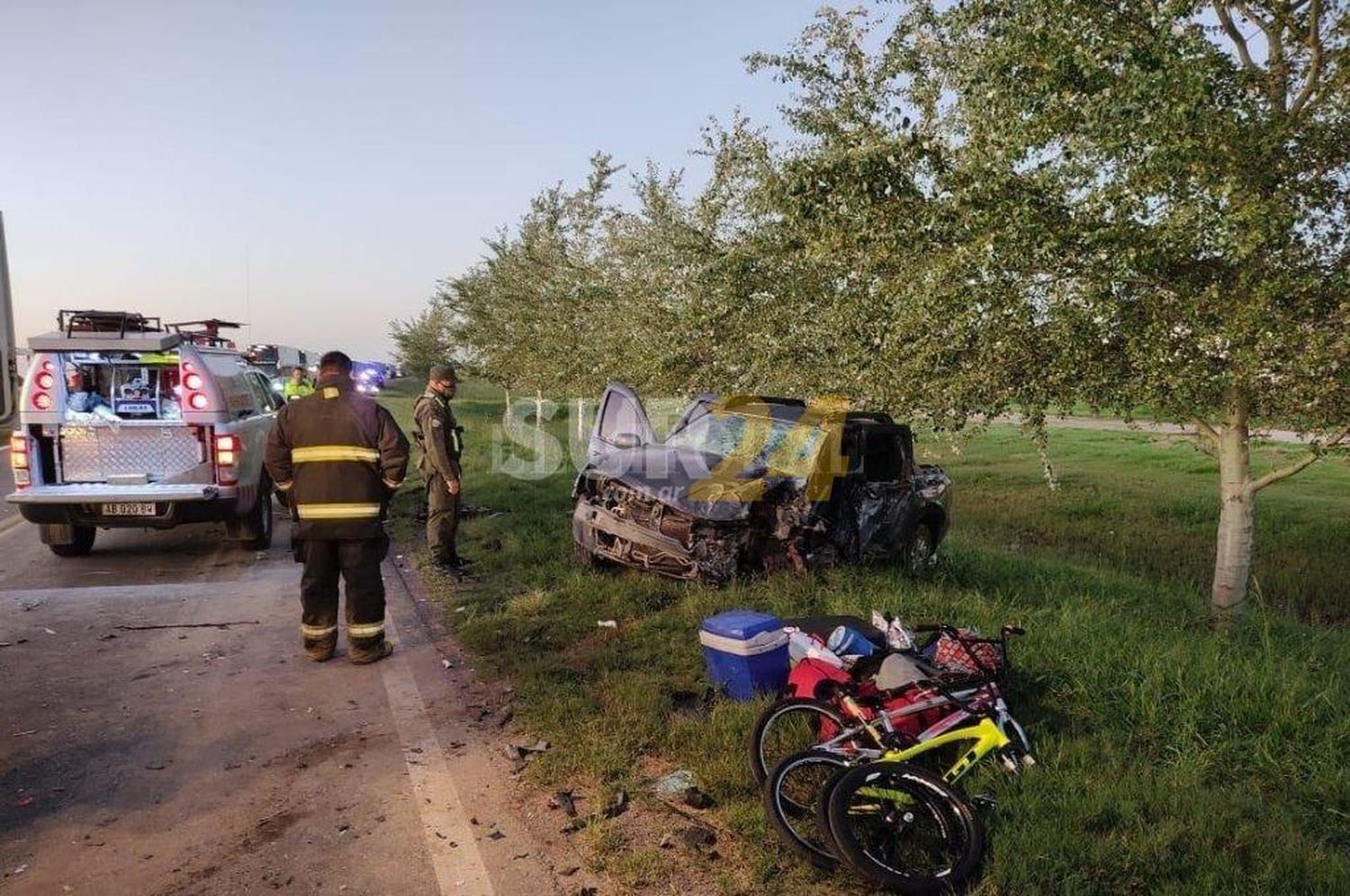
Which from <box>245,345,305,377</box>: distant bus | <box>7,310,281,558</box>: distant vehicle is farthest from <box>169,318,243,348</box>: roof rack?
<box>245,345,305,377</box>: distant bus

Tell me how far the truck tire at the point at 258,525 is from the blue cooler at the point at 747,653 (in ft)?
20.0

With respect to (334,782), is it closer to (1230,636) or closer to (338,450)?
(338,450)

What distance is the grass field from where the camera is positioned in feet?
10.2

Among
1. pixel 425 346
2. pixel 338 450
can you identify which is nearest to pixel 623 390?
pixel 338 450

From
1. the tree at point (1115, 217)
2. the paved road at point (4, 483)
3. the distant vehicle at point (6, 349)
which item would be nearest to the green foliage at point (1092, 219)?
the tree at point (1115, 217)

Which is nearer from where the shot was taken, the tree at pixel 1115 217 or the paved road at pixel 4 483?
the tree at pixel 1115 217

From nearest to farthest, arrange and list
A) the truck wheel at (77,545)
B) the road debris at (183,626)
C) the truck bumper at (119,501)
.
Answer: the road debris at (183,626) → the truck bumper at (119,501) → the truck wheel at (77,545)

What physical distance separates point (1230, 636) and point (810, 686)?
485 centimetres

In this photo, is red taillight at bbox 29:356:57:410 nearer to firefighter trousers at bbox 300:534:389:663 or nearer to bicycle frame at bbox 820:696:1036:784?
firefighter trousers at bbox 300:534:389:663

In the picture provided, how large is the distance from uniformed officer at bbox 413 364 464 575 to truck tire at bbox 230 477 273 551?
2014 mm

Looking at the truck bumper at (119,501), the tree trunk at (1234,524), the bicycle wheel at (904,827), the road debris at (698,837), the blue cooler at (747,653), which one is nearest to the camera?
the bicycle wheel at (904,827)

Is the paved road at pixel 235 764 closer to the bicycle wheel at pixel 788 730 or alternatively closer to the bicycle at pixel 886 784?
the bicycle at pixel 886 784

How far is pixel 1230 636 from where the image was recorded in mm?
6938

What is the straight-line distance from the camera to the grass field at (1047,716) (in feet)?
10.2
